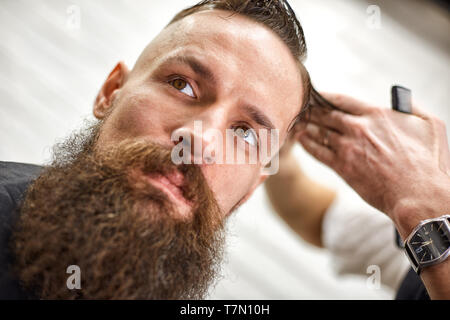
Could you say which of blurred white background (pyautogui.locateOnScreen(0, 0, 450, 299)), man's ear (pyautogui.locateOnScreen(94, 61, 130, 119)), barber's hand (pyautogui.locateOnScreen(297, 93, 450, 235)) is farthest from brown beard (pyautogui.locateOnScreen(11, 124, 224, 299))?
blurred white background (pyautogui.locateOnScreen(0, 0, 450, 299))

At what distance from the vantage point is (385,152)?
1.09 meters

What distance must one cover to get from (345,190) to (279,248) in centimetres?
44

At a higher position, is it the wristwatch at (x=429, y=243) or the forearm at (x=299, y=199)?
the forearm at (x=299, y=199)

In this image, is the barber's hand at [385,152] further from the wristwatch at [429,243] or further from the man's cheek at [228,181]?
the man's cheek at [228,181]

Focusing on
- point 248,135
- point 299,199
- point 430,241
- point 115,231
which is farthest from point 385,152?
point 115,231

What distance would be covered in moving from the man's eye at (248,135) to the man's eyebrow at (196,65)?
5.7 inches

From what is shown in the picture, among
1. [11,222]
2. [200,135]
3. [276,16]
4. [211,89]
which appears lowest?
[11,222]

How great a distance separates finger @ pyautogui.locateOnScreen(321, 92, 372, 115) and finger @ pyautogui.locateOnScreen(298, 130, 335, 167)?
150 mm

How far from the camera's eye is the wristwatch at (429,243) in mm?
818

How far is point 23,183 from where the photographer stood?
35.7 inches

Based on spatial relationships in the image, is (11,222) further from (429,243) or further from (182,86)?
(429,243)


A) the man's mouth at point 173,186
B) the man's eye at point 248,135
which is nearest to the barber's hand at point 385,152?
the man's eye at point 248,135

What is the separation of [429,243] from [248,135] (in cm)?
52
